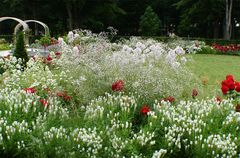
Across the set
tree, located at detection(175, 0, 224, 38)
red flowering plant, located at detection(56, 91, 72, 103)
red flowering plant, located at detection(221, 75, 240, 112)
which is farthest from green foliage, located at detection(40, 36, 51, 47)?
tree, located at detection(175, 0, 224, 38)

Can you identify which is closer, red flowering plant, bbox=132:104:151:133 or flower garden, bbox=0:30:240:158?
flower garden, bbox=0:30:240:158

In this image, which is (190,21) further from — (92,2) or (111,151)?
(111,151)

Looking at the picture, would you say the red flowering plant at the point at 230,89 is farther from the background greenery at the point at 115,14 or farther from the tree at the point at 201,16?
the tree at the point at 201,16

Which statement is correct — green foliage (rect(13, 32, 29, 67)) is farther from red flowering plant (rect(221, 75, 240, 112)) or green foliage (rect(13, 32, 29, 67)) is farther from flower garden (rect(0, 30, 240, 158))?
red flowering plant (rect(221, 75, 240, 112))

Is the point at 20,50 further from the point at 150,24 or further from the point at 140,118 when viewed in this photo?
the point at 150,24

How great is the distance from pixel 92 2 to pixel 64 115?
100ft

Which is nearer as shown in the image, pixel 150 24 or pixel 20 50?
pixel 20 50

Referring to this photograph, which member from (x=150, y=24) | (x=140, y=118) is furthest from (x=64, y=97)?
(x=150, y=24)

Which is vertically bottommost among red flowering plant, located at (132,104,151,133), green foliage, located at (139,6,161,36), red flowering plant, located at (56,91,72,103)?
red flowering plant, located at (132,104,151,133)

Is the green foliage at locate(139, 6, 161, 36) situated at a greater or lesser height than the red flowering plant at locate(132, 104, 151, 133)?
greater

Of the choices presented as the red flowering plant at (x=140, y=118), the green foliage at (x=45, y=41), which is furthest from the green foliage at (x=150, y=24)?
the red flowering plant at (x=140, y=118)

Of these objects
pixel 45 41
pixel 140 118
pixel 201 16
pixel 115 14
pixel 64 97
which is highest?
pixel 115 14

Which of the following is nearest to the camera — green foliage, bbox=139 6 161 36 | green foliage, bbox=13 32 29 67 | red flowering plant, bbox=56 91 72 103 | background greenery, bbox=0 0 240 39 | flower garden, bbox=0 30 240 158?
flower garden, bbox=0 30 240 158

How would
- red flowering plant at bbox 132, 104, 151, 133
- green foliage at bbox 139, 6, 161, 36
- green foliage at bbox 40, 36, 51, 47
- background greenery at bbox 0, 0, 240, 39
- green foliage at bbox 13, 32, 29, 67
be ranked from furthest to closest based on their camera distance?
1. green foliage at bbox 139, 6, 161, 36
2. background greenery at bbox 0, 0, 240, 39
3. green foliage at bbox 40, 36, 51, 47
4. green foliage at bbox 13, 32, 29, 67
5. red flowering plant at bbox 132, 104, 151, 133
